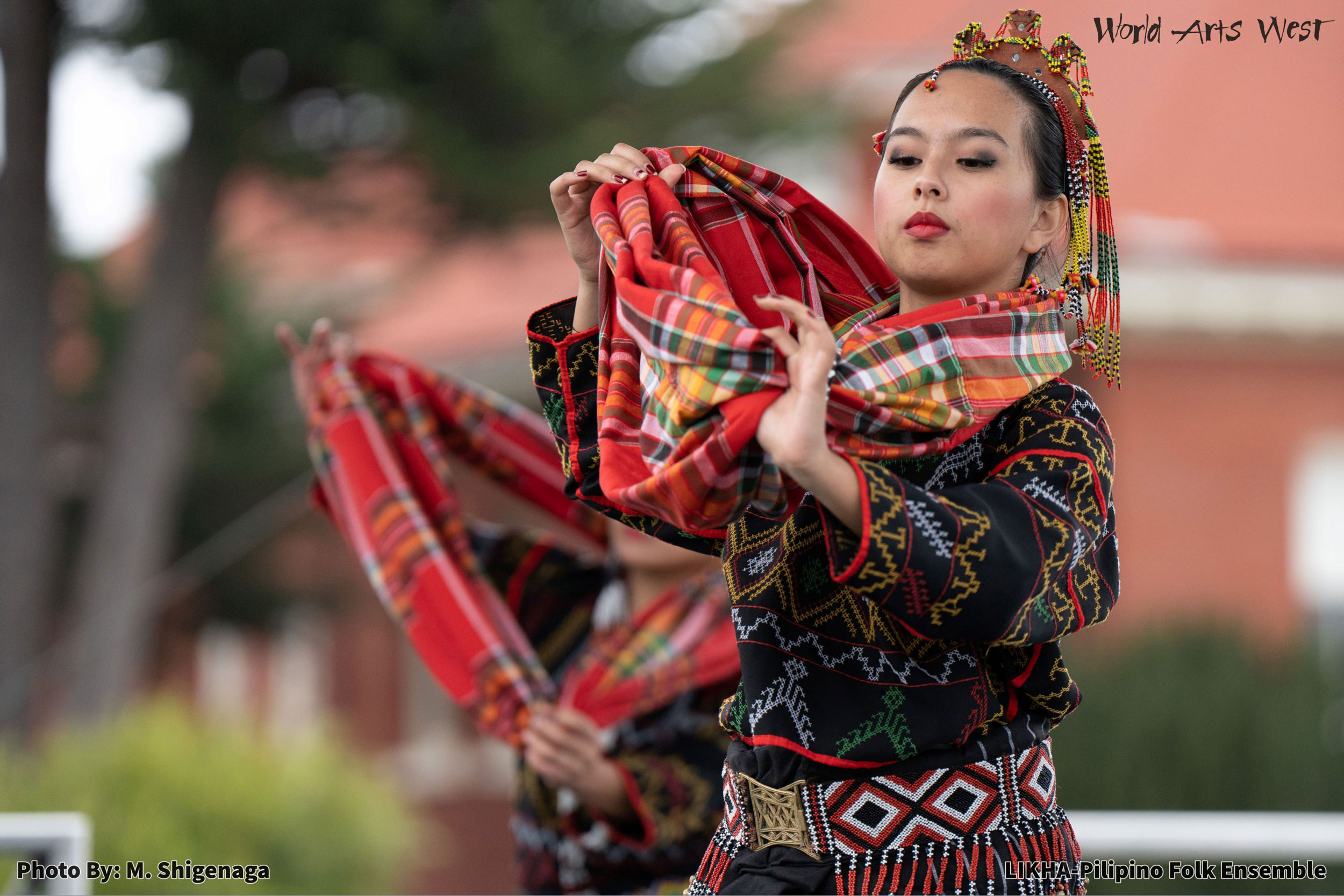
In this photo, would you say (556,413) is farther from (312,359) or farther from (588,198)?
(312,359)

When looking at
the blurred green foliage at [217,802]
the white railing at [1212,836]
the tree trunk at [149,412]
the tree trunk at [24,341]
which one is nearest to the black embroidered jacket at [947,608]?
the white railing at [1212,836]

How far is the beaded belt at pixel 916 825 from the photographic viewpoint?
5.11 feet

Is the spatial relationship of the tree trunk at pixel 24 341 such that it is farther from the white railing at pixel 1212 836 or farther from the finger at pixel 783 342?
the finger at pixel 783 342

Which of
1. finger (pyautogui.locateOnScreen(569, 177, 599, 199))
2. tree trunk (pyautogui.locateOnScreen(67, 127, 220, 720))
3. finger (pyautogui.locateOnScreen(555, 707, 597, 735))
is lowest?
finger (pyautogui.locateOnScreen(555, 707, 597, 735))

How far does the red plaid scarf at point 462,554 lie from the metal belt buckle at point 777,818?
1.24 metres

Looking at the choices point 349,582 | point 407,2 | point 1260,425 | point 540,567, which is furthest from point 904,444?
point 1260,425

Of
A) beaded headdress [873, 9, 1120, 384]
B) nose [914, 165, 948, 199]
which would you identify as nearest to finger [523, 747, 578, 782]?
beaded headdress [873, 9, 1120, 384]

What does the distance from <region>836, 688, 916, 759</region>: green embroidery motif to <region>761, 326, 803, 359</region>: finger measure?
41 centimetres

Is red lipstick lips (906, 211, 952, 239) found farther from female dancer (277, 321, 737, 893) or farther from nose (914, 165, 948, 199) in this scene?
female dancer (277, 321, 737, 893)

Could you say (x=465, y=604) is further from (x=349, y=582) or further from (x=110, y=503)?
A: (x=349, y=582)

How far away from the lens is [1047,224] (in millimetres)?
1710

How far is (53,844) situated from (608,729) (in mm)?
1022

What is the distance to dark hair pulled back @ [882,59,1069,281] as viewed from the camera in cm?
167

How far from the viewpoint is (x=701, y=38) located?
309 inches
